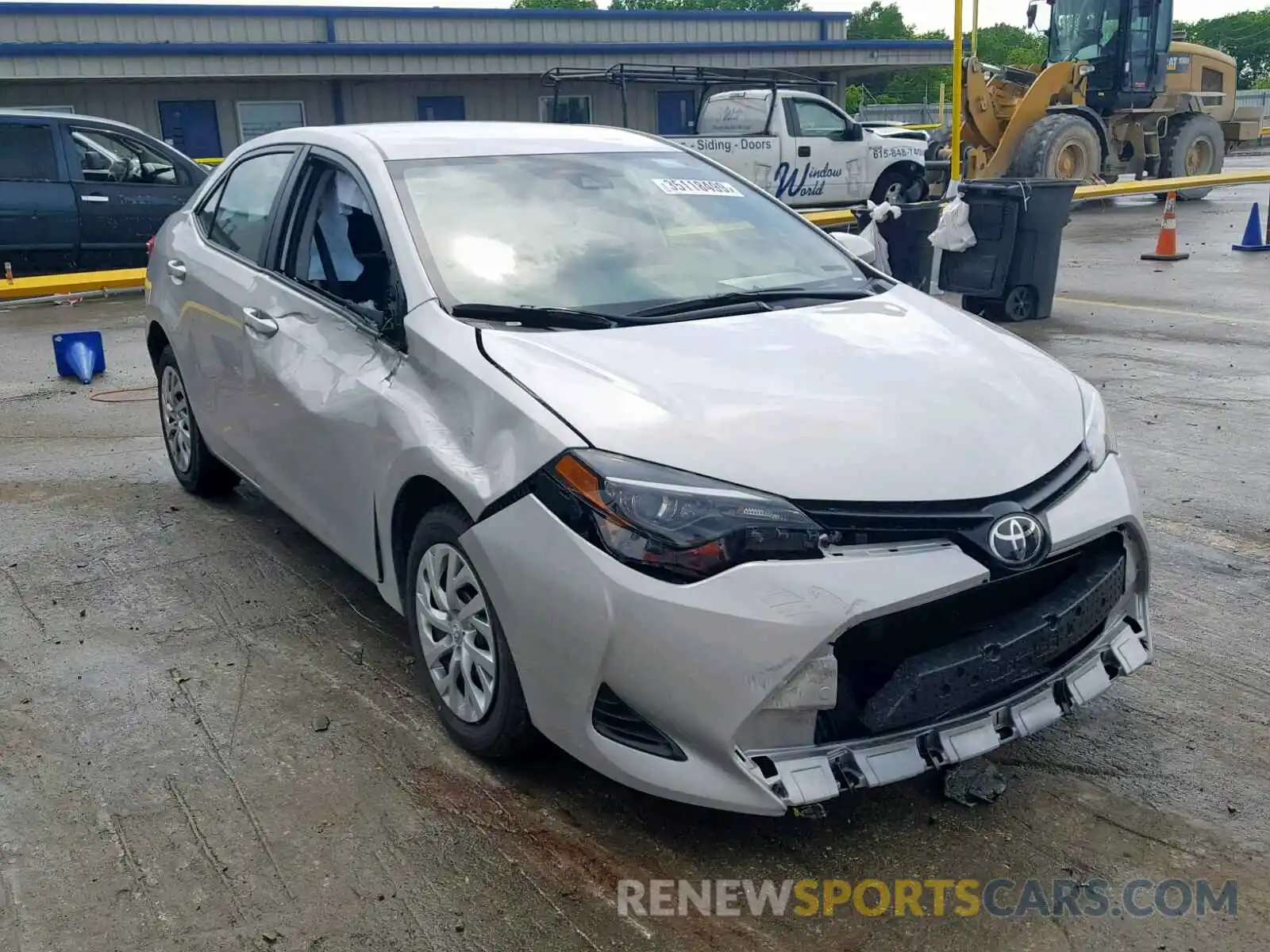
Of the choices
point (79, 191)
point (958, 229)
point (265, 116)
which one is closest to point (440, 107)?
point (265, 116)

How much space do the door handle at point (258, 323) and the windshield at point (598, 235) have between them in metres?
0.74

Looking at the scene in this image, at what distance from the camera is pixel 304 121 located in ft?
91.7

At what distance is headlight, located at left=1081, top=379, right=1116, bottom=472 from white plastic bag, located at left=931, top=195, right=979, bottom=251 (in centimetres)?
688

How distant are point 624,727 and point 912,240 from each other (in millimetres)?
8735

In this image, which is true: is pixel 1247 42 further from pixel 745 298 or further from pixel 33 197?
pixel 745 298

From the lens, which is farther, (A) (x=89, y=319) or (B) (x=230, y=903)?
(A) (x=89, y=319)

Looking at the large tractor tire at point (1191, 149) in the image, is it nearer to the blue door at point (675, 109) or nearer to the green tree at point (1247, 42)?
the blue door at point (675, 109)

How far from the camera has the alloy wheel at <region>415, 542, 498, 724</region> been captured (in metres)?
3.23

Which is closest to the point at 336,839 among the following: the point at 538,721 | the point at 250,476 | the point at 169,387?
the point at 538,721

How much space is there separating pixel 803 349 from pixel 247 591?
243 cm

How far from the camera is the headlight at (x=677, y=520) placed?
274cm

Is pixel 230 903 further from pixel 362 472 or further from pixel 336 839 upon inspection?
pixel 362 472

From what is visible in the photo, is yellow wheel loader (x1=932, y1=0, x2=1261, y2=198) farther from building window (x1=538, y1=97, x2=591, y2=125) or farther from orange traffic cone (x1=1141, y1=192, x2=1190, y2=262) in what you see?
building window (x1=538, y1=97, x2=591, y2=125)

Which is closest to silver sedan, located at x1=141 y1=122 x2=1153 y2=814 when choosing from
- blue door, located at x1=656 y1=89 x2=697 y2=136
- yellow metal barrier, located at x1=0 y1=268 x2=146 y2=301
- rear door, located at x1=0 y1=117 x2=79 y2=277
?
yellow metal barrier, located at x1=0 y1=268 x2=146 y2=301
